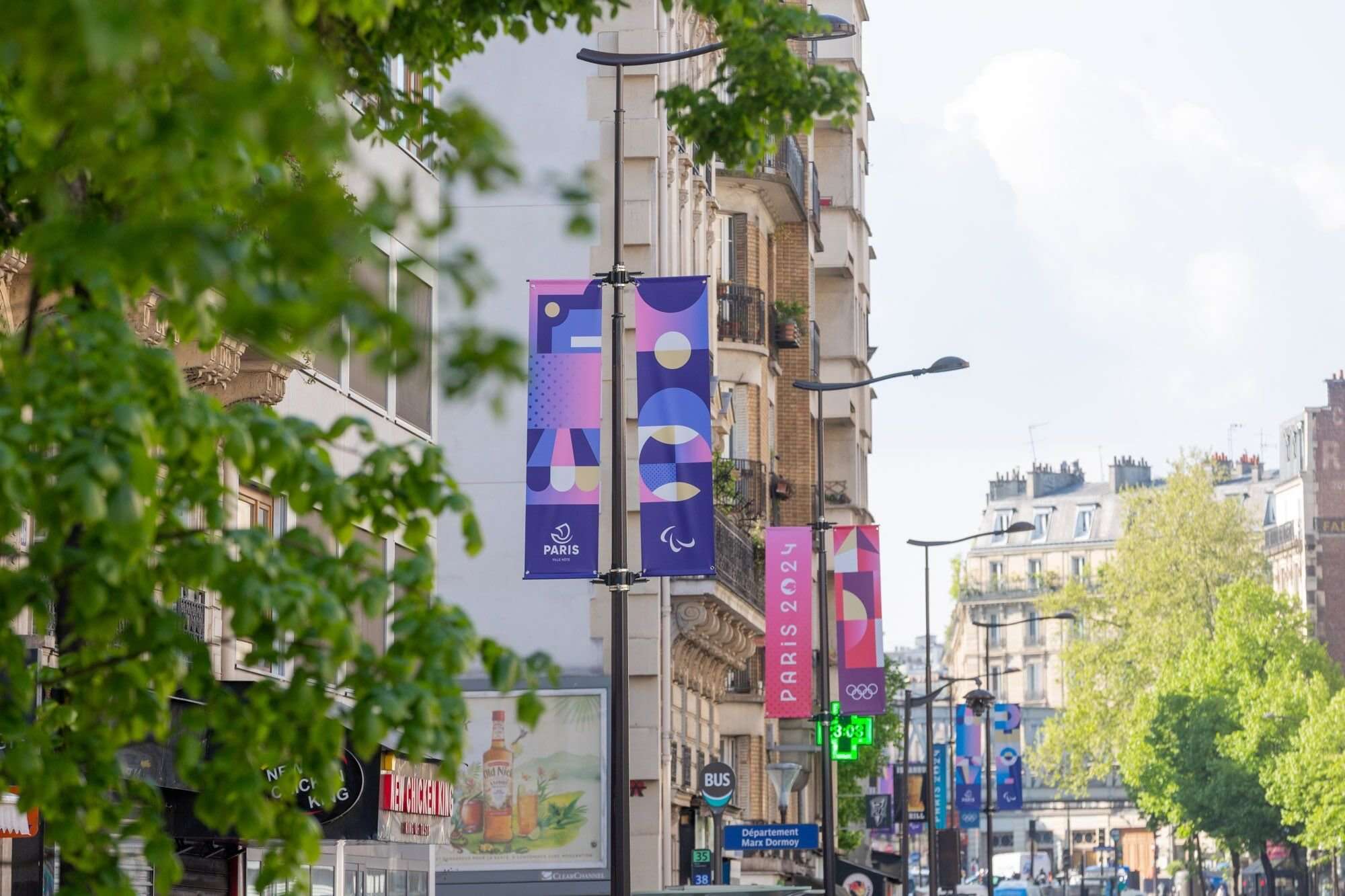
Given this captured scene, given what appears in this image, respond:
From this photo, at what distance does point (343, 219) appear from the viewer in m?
4.80

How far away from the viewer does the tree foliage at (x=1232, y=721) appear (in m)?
92.3

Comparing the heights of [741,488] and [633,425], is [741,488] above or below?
below

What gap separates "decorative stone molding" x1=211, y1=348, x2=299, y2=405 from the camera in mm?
20203

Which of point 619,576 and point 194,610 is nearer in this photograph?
point 194,610

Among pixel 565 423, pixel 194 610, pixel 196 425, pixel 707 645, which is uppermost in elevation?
pixel 565 423

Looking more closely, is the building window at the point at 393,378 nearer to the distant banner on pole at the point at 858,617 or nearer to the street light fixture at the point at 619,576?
the street light fixture at the point at 619,576

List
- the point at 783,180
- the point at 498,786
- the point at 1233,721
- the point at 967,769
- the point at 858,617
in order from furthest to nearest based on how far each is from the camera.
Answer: the point at 1233,721 → the point at 967,769 → the point at 783,180 → the point at 858,617 → the point at 498,786

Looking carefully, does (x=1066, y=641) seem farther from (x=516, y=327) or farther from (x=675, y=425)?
(x=675, y=425)

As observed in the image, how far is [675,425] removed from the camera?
24.4 metres

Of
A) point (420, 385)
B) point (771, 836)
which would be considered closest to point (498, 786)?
point (771, 836)

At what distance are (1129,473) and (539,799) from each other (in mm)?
165653

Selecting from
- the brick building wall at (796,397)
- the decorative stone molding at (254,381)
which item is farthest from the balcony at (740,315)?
the decorative stone molding at (254,381)

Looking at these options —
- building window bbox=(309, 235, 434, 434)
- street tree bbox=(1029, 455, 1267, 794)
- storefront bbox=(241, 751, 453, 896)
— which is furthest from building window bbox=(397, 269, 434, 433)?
street tree bbox=(1029, 455, 1267, 794)

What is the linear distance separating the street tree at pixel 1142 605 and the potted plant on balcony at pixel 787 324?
58.9m
